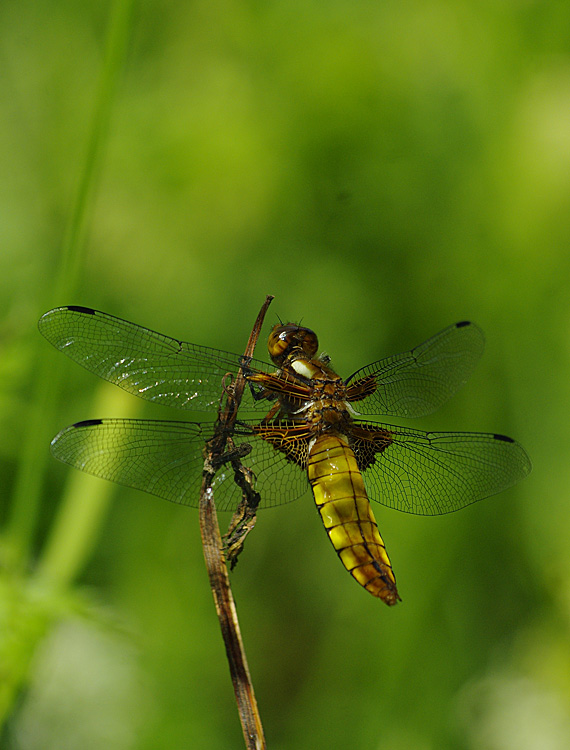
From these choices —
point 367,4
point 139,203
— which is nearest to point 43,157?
point 139,203

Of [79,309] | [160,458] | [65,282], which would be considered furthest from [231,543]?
[65,282]

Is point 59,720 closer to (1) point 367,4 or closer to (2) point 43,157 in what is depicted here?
(2) point 43,157

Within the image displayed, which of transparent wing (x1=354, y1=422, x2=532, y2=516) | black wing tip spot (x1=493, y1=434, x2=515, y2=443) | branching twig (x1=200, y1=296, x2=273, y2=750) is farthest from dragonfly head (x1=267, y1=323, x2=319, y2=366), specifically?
black wing tip spot (x1=493, y1=434, x2=515, y2=443)

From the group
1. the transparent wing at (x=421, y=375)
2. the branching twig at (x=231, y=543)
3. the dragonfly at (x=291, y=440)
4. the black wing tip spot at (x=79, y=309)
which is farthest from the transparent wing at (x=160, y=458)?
the transparent wing at (x=421, y=375)

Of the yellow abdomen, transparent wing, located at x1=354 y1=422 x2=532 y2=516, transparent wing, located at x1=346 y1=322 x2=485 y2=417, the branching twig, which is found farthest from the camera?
transparent wing, located at x1=346 y1=322 x2=485 y2=417

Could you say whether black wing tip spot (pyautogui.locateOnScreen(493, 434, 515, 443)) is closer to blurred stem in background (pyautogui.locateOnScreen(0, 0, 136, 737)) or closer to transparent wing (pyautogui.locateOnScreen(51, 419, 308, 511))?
transparent wing (pyautogui.locateOnScreen(51, 419, 308, 511))

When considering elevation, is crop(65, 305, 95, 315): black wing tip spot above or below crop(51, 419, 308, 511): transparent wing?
above
